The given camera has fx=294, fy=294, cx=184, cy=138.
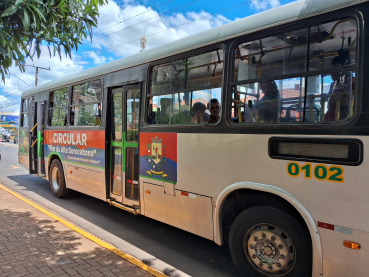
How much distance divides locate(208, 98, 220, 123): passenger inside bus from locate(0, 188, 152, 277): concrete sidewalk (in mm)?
2096

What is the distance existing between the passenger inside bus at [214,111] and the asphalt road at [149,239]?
198 centimetres

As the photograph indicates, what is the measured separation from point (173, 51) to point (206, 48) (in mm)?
649

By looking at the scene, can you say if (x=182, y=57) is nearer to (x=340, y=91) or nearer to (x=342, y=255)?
(x=340, y=91)

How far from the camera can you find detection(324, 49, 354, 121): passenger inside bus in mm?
2732

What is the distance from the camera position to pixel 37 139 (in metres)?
8.66

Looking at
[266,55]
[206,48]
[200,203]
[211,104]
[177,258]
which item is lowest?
[177,258]

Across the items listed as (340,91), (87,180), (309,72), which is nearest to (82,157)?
(87,180)

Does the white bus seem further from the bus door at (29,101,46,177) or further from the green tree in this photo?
the bus door at (29,101,46,177)

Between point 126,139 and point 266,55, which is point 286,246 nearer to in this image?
point 266,55

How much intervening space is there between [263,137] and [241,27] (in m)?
1.39

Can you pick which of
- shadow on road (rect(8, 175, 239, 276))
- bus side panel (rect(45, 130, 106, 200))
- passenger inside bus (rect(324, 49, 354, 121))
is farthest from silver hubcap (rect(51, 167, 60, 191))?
passenger inside bus (rect(324, 49, 354, 121))

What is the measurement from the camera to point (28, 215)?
5801mm

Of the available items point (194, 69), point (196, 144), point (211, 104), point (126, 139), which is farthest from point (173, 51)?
point (126, 139)

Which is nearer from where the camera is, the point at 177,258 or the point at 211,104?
the point at 211,104
